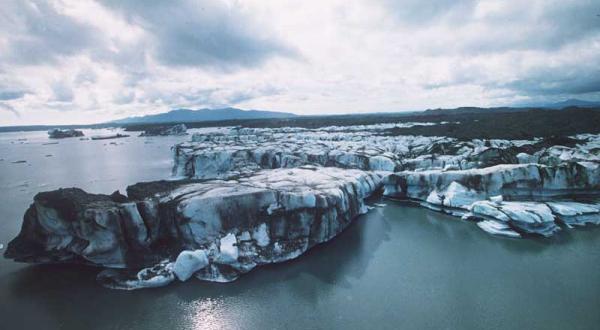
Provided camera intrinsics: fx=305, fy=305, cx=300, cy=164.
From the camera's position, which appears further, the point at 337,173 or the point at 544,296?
the point at 337,173

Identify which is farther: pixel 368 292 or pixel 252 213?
pixel 252 213

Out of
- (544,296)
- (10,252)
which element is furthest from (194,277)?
(544,296)

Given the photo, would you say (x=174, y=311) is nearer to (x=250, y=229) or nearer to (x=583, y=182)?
(x=250, y=229)

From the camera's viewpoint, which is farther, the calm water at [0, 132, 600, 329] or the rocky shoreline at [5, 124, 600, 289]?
the rocky shoreline at [5, 124, 600, 289]

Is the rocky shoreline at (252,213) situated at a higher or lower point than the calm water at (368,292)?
higher

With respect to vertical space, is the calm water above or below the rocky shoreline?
below

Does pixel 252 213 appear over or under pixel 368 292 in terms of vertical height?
over

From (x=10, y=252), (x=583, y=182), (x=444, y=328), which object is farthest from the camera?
(x=583, y=182)

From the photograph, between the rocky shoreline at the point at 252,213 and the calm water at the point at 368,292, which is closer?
the calm water at the point at 368,292
